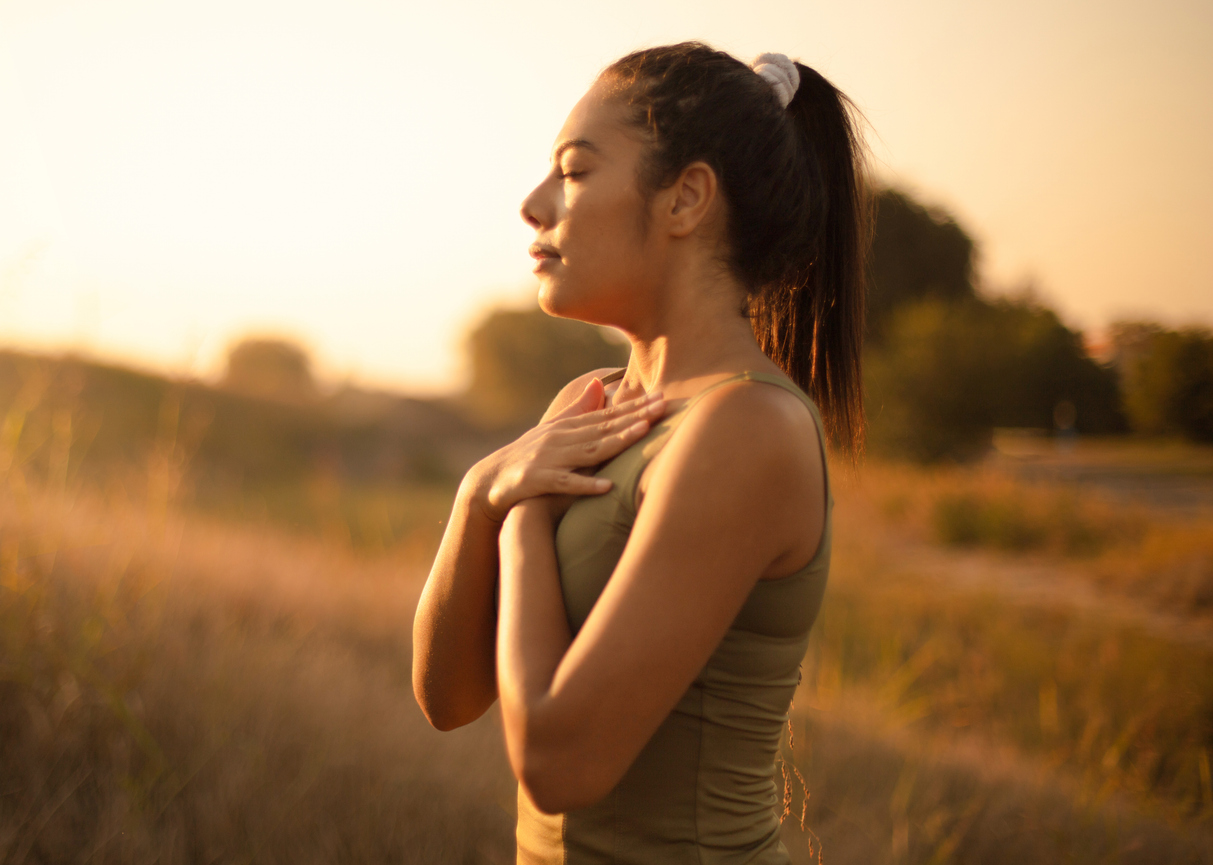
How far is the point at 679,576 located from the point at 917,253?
1656 centimetres

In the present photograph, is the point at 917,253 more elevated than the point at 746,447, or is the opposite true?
the point at 917,253

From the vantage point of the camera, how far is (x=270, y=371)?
72.9ft

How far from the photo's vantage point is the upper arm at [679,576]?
37.9 inches

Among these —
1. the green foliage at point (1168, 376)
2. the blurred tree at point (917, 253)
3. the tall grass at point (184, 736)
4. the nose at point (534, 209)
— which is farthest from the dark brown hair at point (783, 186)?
the blurred tree at point (917, 253)

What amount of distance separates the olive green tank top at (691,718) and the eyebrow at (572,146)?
453mm

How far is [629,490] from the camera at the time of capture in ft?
3.61

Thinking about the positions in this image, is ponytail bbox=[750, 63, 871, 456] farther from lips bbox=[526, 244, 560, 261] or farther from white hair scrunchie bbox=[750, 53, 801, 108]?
lips bbox=[526, 244, 560, 261]

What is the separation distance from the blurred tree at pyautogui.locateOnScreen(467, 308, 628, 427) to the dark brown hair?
25.1 m

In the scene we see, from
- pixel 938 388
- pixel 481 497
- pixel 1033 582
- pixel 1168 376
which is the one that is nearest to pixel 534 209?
pixel 481 497

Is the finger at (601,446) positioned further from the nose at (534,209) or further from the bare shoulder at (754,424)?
the nose at (534,209)

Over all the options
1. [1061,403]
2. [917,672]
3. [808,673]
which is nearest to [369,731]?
[808,673]

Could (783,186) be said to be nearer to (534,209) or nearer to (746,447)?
(534,209)

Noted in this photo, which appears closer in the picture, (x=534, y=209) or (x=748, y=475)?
(x=748, y=475)

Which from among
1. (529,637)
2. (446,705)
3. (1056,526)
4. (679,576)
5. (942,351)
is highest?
(942,351)
